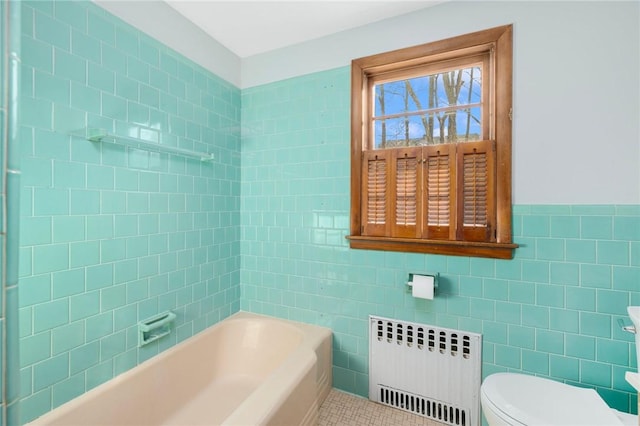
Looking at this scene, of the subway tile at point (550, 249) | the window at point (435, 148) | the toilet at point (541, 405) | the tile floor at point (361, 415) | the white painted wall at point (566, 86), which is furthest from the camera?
the tile floor at point (361, 415)

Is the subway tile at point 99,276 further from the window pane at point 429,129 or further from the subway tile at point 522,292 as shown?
the subway tile at point 522,292

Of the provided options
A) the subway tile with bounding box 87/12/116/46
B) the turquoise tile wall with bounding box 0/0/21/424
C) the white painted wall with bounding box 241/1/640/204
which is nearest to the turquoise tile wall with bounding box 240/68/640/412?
the white painted wall with bounding box 241/1/640/204

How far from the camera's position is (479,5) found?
1.60 metres

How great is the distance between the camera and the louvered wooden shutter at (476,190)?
1575 millimetres

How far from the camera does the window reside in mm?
1566

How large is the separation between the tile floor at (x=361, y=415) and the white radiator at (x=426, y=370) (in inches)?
1.6

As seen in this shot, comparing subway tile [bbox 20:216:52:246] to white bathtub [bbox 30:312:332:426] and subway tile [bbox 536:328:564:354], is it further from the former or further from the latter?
subway tile [bbox 536:328:564:354]

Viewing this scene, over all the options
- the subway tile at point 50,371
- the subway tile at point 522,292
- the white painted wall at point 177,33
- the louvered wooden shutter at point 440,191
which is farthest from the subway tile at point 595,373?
the white painted wall at point 177,33

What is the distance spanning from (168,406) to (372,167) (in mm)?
1867

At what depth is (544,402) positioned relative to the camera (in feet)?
3.96

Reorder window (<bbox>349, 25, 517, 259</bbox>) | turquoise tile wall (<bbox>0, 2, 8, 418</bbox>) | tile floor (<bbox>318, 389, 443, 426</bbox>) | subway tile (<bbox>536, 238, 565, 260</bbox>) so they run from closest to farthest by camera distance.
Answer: turquoise tile wall (<bbox>0, 2, 8, 418</bbox>) < subway tile (<bbox>536, 238, 565, 260</bbox>) < window (<bbox>349, 25, 517, 259</bbox>) < tile floor (<bbox>318, 389, 443, 426</bbox>)

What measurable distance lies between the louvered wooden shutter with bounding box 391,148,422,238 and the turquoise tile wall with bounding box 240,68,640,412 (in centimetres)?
17

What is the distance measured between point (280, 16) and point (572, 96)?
168 centimetres

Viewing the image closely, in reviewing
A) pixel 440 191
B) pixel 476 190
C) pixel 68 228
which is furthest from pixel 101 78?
pixel 476 190
